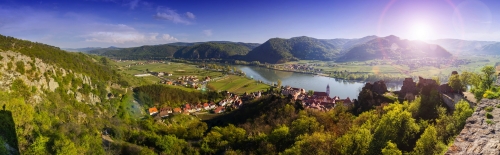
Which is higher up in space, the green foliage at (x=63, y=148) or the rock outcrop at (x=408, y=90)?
the rock outcrop at (x=408, y=90)

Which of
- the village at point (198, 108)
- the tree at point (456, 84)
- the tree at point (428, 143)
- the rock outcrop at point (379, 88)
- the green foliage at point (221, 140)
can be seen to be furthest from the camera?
the village at point (198, 108)

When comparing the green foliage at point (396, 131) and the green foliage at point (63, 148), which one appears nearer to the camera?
the green foliage at point (396, 131)

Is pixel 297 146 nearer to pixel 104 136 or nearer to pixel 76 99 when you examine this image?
pixel 104 136

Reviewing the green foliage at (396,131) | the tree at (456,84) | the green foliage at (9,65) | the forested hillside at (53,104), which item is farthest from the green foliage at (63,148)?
the tree at (456,84)

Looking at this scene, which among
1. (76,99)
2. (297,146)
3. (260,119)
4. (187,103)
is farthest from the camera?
(187,103)

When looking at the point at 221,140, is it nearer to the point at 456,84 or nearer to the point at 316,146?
the point at 316,146

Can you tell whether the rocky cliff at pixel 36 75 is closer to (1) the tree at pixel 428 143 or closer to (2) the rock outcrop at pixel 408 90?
(1) the tree at pixel 428 143

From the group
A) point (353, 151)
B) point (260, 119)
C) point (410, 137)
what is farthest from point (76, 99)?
point (410, 137)
